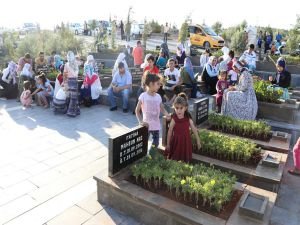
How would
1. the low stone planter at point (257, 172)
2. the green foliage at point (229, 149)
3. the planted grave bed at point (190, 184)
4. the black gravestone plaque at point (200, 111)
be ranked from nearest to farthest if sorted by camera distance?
the planted grave bed at point (190, 184) → the low stone planter at point (257, 172) → the green foliage at point (229, 149) → the black gravestone plaque at point (200, 111)

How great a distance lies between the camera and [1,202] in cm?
473

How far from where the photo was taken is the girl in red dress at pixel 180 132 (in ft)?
15.9

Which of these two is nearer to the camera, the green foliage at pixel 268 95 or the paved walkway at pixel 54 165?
the paved walkway at pixel 54 165

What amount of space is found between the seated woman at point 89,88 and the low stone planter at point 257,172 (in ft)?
19.8

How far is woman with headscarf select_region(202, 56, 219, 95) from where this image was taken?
37.7 ft

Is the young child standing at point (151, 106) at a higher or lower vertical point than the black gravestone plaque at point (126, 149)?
higher

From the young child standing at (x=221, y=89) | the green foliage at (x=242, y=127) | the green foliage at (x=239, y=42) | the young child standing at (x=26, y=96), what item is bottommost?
the young child standing at (x=26, y=96)

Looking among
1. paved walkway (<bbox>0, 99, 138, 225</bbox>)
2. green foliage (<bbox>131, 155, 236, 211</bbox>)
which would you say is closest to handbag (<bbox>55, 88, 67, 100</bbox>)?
paved walkway (<bbox>0, 99, 138, 225</bbox>)

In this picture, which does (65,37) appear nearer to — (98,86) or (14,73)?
(14,73)

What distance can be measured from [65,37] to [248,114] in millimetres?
19682

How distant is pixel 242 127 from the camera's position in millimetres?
6266

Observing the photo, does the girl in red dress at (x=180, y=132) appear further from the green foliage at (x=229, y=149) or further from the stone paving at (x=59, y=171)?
the stone paving at (x=59, y=171)

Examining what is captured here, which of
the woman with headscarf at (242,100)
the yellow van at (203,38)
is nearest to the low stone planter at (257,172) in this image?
the woman with headscarf at (242,100)

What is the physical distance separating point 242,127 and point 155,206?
3081 millimetres
